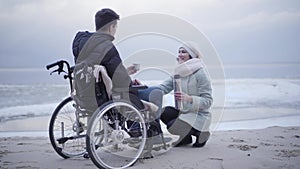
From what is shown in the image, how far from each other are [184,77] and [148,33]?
708 millimetres

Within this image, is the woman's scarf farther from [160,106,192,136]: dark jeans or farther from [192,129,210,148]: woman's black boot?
[192,129,210,148]: woman's black boot

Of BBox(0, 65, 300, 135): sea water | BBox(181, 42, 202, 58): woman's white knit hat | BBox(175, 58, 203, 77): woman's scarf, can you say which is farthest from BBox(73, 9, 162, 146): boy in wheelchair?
BBox(0, 65, 300, 135): sea water

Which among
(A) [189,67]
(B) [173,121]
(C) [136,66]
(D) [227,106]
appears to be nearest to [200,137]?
(B) [173,121]

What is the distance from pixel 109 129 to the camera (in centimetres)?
281

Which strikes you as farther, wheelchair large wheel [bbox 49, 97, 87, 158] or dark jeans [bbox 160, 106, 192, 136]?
dark jeans [bbox 160, 106, 192, 136]

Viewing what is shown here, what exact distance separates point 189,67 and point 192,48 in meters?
0.20

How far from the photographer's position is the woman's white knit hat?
11.6 feet

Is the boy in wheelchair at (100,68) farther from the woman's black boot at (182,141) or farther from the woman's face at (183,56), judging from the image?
the woman's black boot at (182,141)

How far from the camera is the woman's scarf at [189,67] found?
3.47m

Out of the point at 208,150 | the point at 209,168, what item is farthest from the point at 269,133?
the point at 209,168

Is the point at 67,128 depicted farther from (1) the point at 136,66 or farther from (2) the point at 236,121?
(2) the point at 236,121

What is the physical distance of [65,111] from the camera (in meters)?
3.20

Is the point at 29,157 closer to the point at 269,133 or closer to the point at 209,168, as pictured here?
the point at 209,168

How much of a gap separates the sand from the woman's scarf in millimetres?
761
